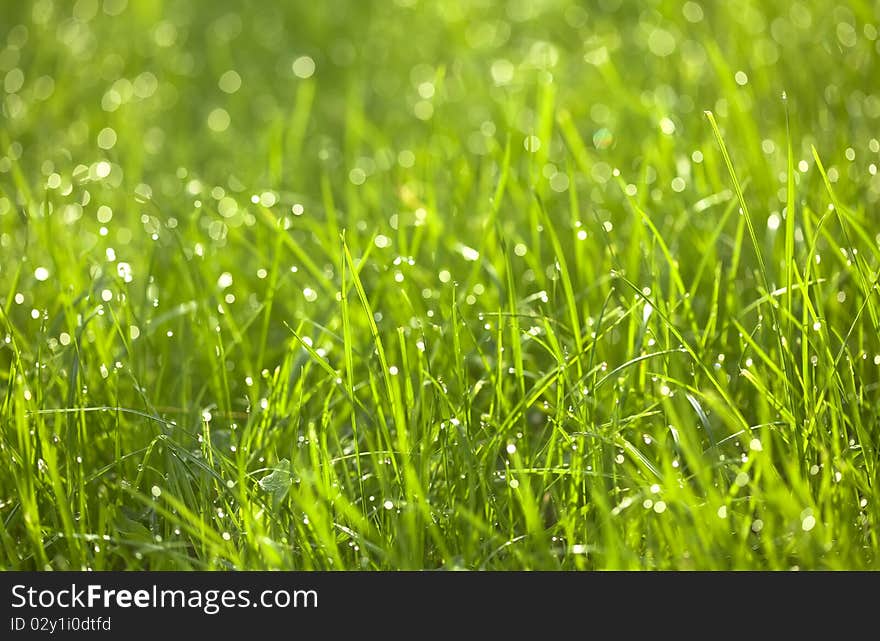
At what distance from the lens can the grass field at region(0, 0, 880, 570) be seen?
129 centimetres

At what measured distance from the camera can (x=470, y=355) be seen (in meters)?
1.74

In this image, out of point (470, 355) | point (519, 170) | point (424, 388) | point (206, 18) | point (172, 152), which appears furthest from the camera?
point (206, 18)

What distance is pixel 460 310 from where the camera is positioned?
1.77 m

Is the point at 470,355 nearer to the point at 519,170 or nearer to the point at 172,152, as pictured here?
the point at 519,170

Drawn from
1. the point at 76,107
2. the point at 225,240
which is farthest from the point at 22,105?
the point at 225,240

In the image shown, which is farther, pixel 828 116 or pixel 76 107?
pixel 76 107

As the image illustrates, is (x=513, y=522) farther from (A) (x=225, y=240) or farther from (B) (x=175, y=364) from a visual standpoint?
(A) (x=225, y=240)

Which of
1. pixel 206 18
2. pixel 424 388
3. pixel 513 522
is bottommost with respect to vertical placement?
pixel 513 522

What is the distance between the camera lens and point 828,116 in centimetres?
209

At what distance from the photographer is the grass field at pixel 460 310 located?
4.24ft
